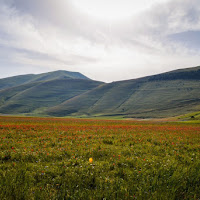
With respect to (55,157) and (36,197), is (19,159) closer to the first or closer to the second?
(55,157)

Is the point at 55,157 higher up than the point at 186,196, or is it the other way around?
the point at 55,157

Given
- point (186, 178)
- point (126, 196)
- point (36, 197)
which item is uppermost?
point (36, 197)

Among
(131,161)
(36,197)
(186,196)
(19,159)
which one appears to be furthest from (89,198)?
(19,159)

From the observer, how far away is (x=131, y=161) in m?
7.22

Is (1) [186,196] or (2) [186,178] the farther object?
(2) [186,178]

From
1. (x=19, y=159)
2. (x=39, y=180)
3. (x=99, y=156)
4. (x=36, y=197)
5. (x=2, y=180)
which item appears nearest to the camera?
(x=36, y=197)

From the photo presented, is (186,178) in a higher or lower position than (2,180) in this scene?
lower

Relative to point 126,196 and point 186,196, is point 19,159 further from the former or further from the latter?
point 186,196

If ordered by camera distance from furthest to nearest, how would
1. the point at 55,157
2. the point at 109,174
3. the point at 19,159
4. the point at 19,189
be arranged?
the point at 55,157, the point at 19,159, the point at 109,174, the point at 19,189

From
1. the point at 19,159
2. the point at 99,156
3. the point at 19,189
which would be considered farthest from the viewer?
the point at 99,156

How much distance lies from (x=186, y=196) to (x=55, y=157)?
5767 millimetres

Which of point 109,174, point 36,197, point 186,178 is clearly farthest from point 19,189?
point 186,178

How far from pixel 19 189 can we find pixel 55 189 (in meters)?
1.02

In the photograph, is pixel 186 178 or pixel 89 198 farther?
pixel 186 178
